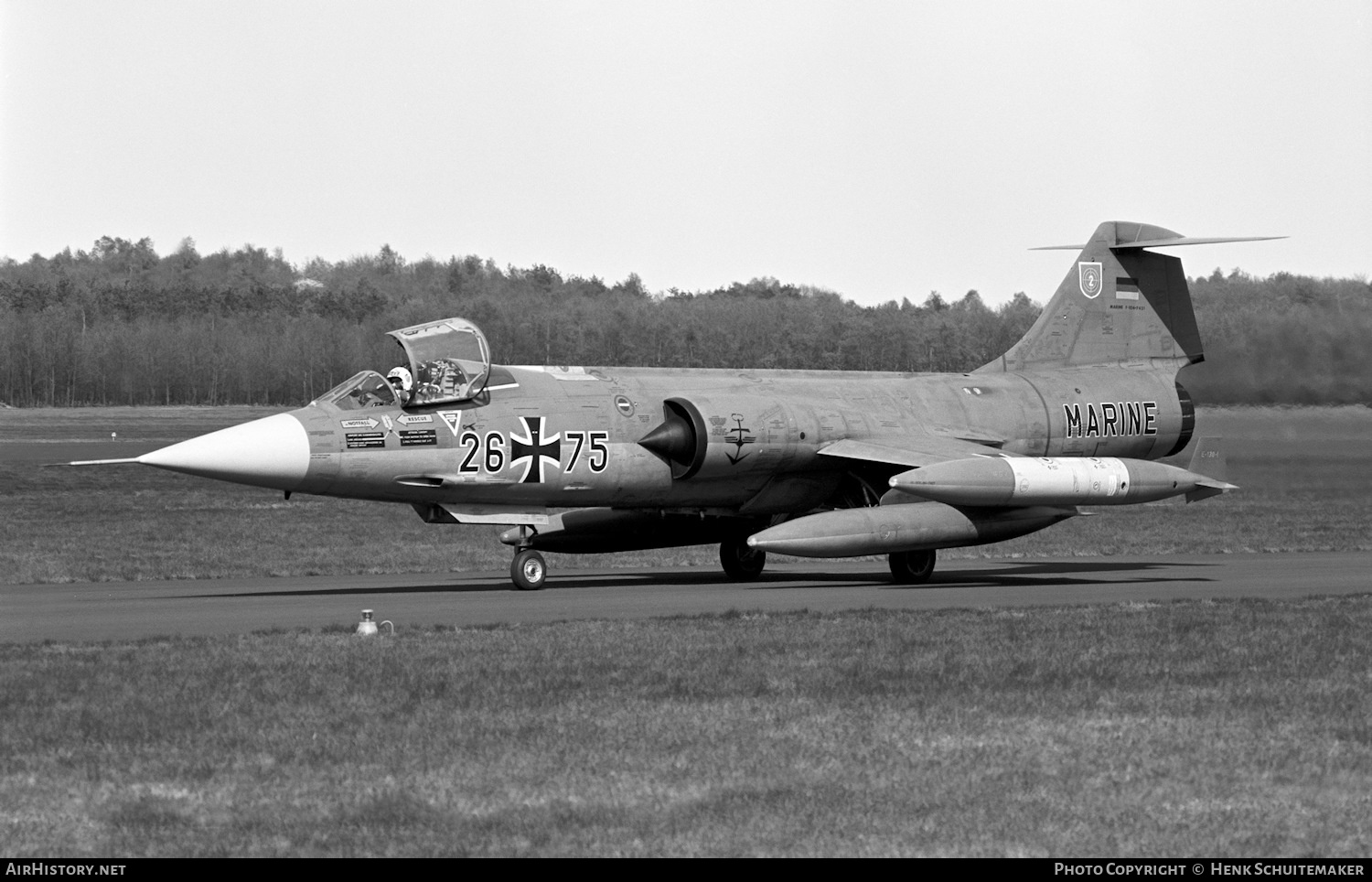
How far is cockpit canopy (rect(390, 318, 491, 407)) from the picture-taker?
698 inches

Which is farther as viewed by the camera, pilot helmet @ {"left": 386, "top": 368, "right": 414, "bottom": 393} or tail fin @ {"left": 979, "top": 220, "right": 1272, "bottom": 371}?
tail fin @ {"left": 979, "top": 220, "right": 1272, "bottom": 371}

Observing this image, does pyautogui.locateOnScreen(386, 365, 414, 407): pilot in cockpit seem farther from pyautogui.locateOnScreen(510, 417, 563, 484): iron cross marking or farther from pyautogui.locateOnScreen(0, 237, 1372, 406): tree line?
pyautogui.locateOnScreen(0, 237, 1372, 406): tree line

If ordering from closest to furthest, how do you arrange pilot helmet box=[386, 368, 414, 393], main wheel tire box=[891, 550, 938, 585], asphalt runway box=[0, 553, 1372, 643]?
asphalt runway box=[0, 553, 1372, 643], pilot helmet box=[386, 368, 414, 393], main wheel tire box=[891, 550, 938, 585]

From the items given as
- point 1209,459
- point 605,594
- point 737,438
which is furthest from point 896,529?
point 1209,459

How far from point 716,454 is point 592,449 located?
1.47 metres

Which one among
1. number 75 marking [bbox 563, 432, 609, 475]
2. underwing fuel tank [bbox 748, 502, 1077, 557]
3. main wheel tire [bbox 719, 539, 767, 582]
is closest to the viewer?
underwing fuel tank [bbox 748, 502, 1077, 557]

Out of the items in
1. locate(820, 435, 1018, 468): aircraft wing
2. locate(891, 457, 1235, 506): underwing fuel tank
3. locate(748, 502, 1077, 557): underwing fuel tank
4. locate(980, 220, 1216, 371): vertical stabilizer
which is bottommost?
locate(748, 502, 1077, 557): underwing fuel tank

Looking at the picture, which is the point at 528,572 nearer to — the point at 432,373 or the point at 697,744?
the point at 432,373

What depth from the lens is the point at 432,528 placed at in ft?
96.9

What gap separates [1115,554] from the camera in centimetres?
2405

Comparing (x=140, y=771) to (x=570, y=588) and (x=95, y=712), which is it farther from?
(x=570, y=588)

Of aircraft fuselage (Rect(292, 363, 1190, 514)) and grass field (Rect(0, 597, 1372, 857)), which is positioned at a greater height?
aircraft fuselage (Rect(292, 363, 1190, 514))

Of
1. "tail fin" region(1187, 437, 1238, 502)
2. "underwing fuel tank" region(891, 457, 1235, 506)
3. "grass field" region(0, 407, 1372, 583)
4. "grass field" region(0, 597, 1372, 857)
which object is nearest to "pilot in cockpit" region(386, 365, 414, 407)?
"grass field" region(0, 407, 1372, 583)

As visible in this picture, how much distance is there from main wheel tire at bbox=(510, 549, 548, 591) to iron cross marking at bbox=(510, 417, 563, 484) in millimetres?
838
